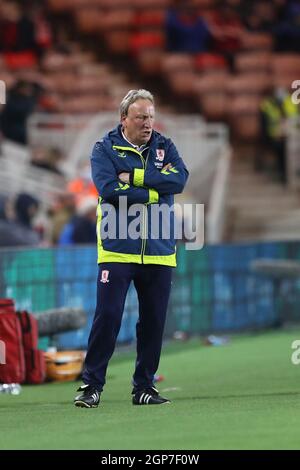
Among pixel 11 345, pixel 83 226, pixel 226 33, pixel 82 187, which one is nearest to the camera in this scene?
pixel 11 345

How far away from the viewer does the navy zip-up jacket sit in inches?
356

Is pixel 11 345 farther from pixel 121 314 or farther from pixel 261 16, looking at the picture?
pixel 261 16

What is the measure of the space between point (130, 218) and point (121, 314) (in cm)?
58

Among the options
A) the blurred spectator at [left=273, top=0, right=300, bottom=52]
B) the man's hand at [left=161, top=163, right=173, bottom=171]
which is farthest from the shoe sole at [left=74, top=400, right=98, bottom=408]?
the blurred spectator at [left=273, top=0, right=300, bottom=52]

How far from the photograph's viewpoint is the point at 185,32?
24484 millimetres

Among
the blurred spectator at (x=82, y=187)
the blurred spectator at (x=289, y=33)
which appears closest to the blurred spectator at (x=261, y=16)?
the blurred spectator at (x=289, y=33)

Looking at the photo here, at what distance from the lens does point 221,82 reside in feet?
78.8

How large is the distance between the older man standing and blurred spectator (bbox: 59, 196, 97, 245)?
6686 mm

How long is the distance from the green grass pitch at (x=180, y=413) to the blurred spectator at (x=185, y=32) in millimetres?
11634

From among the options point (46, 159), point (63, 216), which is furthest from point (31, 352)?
point (46, 159)

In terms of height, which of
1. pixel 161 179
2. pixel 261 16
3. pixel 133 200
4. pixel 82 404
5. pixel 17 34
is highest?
pixel 261 16

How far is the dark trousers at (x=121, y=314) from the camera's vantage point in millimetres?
9109

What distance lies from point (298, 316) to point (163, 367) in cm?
468
